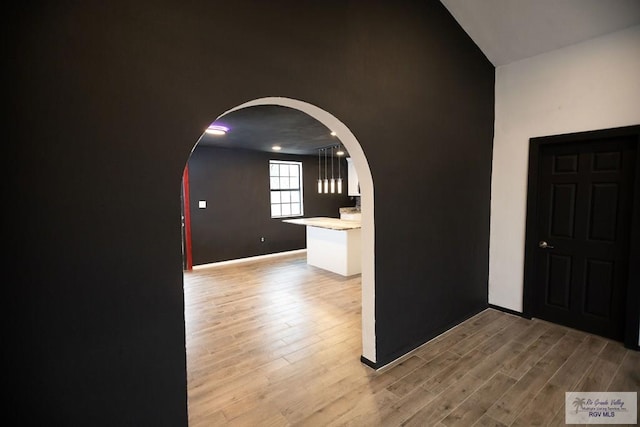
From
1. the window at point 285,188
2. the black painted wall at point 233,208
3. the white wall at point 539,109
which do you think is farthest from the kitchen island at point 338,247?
the white wall at point 539,109

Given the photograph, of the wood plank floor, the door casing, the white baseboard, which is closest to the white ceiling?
the door casing

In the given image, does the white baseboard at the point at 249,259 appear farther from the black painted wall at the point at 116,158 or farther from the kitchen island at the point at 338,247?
the black painted wall at the point at 116,158

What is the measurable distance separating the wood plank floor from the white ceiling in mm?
2955

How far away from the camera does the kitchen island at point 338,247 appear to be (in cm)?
514

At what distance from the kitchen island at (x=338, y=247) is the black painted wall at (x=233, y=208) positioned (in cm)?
161

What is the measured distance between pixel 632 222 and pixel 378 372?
2.69m

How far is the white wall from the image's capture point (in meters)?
2.70

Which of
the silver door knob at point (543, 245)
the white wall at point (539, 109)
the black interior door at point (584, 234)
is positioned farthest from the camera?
the silver door knob at point (543, 245)

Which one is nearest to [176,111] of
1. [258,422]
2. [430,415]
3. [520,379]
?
[258,422]

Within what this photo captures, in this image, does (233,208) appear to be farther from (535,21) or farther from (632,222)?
(632,222)

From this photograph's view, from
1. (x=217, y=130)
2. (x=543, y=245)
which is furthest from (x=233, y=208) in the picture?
(x=543, y=245)

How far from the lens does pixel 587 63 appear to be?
113 inches

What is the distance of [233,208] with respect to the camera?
646 centimetres

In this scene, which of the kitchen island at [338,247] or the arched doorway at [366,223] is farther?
the kitchen island at [338,247]
